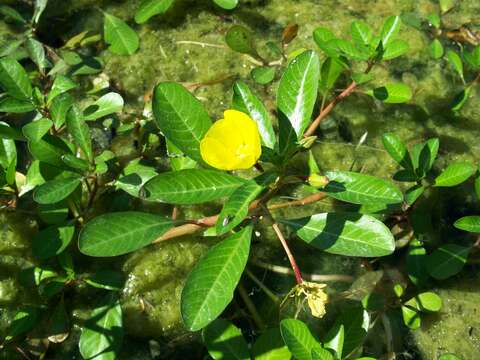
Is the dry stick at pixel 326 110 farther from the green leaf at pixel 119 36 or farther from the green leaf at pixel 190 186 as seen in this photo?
the green leaf at pixel 119 36

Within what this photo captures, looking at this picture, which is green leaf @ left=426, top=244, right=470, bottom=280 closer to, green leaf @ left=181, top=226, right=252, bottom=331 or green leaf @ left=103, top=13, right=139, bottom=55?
green leaf @ left=181, top=226, right=252, bottom=331

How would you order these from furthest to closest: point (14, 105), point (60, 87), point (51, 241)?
point (60, 87)
point (14, 105)
point (51, 241)

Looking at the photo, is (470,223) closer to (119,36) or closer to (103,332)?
(103,332)

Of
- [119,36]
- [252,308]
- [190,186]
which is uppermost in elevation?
[119,36]

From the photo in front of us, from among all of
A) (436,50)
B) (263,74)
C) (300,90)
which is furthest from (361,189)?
(436,50)

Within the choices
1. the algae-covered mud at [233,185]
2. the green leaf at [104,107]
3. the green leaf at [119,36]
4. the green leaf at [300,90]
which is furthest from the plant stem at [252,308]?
the green leaf at [119,36]
